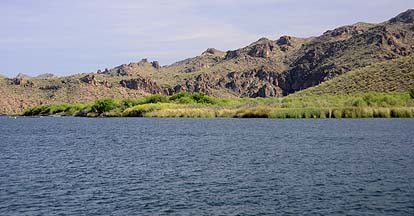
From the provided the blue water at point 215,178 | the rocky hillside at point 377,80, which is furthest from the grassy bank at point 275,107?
the blue water at point 215,178

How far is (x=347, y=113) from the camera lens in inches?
2837

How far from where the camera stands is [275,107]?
84.4 m

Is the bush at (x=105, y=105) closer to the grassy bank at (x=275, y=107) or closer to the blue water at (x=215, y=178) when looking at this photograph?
the grassy bank at (x=275, y=107)

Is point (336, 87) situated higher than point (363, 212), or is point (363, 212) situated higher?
point (336, 87)

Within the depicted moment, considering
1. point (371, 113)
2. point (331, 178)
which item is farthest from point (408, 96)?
point (331, 178)

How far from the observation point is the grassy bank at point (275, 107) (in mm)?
71481

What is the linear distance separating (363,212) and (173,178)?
9684mm

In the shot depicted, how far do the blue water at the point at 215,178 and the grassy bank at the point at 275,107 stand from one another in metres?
29.8

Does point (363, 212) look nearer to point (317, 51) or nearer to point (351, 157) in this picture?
point (351, 157)

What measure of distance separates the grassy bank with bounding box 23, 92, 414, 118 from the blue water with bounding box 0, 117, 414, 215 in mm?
29822

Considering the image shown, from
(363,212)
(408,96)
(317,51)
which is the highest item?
(317,51)

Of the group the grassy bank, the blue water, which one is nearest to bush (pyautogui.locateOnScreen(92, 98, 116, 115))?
the grassy bank

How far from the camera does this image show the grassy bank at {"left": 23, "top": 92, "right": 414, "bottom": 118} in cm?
7148

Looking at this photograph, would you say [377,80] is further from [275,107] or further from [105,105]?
[105,105]
